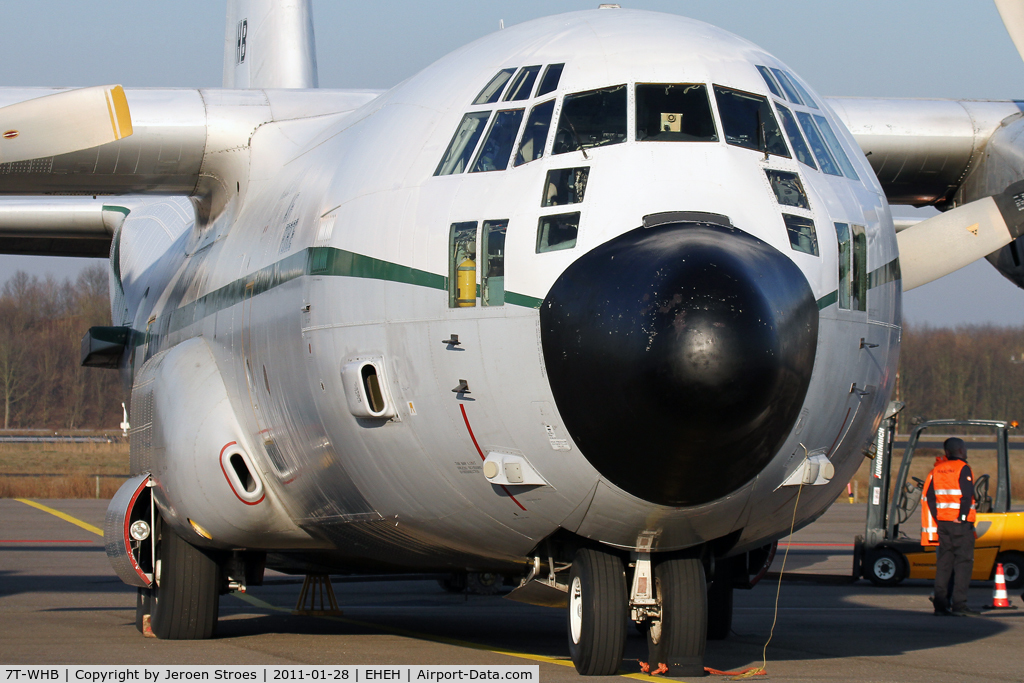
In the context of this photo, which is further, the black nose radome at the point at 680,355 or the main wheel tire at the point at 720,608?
the main wheel tire at the point at 720,608

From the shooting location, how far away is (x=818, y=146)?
21.2ft

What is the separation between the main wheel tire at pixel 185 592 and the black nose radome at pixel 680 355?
4545 mm

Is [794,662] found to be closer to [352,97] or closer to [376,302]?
[376,302]

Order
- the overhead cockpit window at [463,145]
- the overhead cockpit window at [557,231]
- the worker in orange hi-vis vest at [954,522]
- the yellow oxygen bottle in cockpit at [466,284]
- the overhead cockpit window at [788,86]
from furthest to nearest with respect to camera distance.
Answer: the worker in orange hi-vis vest at [954,522] < the overhead cockpit window at [788,86] < the overhead cockpit window at [463,145] < the yellow oxygen bottle in cockpit at [466,284] < the overhead cockpit window at [557,231]

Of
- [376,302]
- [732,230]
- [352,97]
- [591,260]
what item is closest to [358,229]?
[376,302]

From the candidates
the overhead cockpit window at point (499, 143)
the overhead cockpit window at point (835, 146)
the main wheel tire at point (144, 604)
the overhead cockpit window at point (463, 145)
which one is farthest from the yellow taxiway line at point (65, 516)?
the overhead cockpit window at point (835, 146)

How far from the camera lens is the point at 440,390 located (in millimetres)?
6066

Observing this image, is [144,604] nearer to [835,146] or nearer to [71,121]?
[71,121]

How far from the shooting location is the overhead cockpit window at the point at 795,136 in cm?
628

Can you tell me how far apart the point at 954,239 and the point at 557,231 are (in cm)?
330

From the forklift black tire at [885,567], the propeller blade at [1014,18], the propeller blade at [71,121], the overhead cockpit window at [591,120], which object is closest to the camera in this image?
the overhead cockpit window at [591,120]

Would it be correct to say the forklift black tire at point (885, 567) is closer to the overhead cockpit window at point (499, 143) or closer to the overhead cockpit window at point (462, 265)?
the overhead cockpit window at point (499, 143)

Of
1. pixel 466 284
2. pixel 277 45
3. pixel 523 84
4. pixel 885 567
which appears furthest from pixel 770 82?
pixel 885 567

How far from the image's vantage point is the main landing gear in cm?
616
